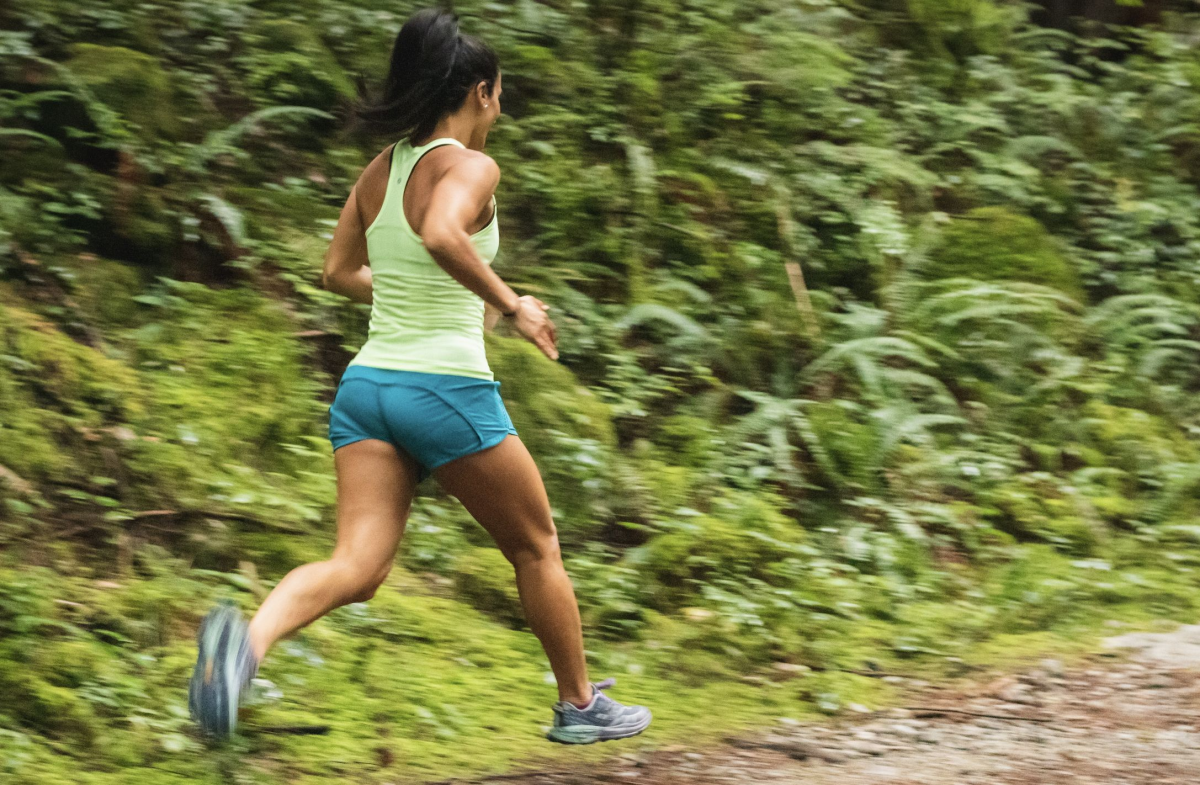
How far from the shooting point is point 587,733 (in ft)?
12.7

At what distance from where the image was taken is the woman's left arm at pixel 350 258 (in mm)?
3783

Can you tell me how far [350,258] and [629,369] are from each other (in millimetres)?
3179

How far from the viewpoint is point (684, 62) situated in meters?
8.76

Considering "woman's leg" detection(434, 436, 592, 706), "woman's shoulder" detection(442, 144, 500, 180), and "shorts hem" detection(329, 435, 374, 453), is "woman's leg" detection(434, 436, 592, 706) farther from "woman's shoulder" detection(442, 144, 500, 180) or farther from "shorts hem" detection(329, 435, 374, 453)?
"woman's shoulder" detection(442, 144, 500, 180)

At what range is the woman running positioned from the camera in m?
3.41

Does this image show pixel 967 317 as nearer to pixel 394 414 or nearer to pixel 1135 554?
pixel 1135 554

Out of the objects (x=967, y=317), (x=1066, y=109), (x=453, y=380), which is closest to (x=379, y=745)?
(x=453, y=380)

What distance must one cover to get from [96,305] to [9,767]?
3.11m

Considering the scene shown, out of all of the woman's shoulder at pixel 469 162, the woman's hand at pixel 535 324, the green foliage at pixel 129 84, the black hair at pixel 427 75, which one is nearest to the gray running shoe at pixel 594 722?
the woman's hand at pixel 535 324

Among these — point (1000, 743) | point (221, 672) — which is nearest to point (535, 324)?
point (221, 672)

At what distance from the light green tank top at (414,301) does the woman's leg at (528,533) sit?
0.28 m

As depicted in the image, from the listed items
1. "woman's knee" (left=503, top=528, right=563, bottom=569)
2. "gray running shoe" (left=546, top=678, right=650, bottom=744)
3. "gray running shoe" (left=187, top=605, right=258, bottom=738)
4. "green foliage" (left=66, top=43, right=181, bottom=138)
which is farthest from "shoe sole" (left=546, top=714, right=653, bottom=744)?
"green foliage" (left=66, top=43, right=181, bottom=138)

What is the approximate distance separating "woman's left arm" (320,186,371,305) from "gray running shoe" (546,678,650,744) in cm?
148

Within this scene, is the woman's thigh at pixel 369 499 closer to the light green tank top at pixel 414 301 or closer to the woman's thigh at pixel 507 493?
the woman's thigh at pixel 507 493
